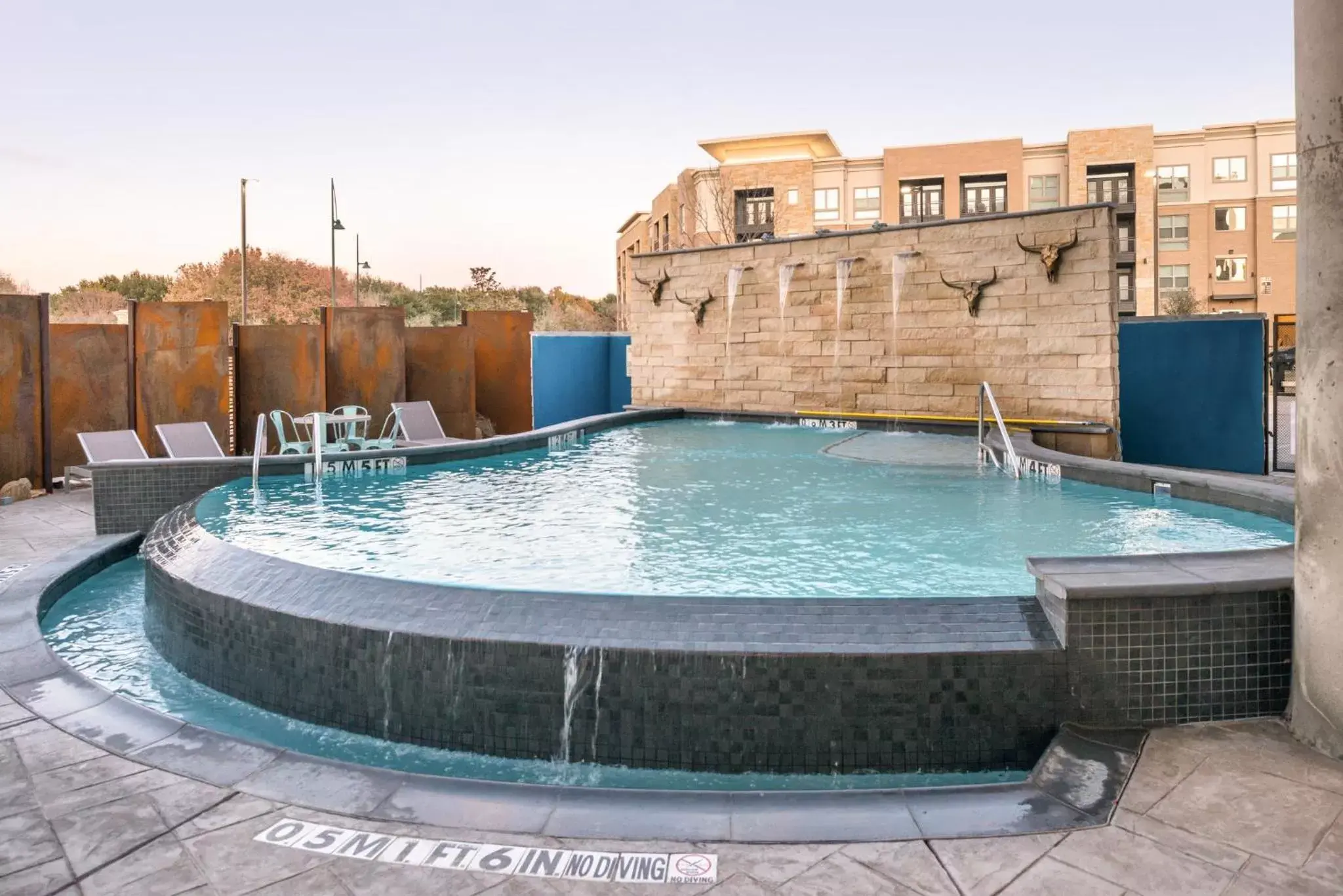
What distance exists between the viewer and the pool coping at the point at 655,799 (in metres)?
2.69

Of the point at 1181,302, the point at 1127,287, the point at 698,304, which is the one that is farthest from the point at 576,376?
the point at 1127,287

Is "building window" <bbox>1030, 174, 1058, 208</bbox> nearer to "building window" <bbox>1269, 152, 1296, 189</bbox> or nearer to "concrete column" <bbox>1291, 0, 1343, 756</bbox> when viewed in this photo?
"building window" <bbox>1269, 152, 1296, 189</bbox>

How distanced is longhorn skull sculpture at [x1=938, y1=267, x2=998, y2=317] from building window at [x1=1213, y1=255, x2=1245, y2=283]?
36.5 meters

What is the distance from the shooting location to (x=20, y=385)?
9.60 m

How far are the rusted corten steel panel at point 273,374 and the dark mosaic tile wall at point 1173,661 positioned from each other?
36.0ft

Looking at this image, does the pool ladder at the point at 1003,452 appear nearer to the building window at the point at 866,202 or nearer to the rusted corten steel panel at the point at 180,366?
the rusted corten steel panel at the point at 180,366

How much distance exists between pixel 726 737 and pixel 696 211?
4419 centimetres

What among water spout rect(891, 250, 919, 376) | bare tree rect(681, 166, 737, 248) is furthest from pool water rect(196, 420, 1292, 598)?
bare tree rect(681, 166, 737, 248)

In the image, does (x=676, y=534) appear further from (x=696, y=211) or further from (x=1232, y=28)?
(x=696, y=211)

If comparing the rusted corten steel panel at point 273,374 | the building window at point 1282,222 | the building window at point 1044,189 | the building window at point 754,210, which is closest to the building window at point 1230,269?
the building window at point 1282,222

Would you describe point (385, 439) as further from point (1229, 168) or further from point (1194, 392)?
point (1229, 168)

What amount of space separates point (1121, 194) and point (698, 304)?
35.3 meters

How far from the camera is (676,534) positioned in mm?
5840

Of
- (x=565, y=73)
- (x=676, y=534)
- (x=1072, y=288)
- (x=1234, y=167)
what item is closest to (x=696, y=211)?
(x=565, y=73)
